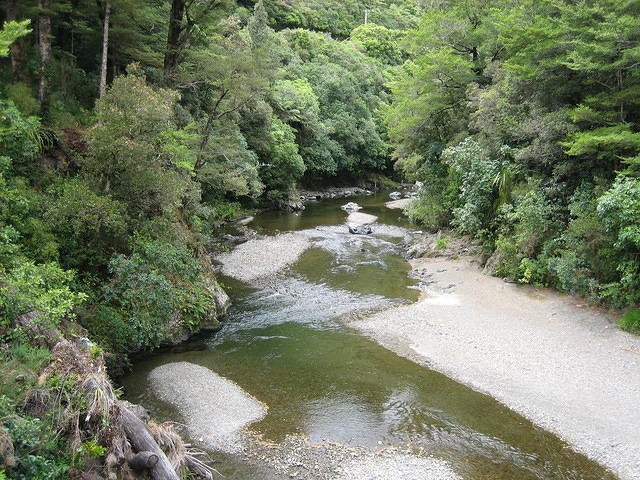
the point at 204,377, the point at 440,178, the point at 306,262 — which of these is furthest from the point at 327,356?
the point at 440,178

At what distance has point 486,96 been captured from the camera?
2450 centimetres

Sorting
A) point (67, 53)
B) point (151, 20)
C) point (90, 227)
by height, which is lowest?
point (90, 227)

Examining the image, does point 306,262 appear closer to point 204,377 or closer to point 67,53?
point 204,377

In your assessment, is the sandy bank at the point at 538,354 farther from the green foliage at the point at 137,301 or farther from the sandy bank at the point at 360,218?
the sandy bank at the point at 360,218

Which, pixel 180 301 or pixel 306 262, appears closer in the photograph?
pixel 180 301

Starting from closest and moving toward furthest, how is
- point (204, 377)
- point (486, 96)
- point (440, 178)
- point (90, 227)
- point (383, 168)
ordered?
1. point (90, 227)
2. point (204, 377)
3. point (486, 96)
4. point (440, 178)
5. point (383, 168)

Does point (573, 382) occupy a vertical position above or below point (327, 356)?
above

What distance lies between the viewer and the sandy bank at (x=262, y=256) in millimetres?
24875

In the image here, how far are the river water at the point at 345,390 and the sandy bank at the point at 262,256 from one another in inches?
80.8

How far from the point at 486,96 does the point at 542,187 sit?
6.12m

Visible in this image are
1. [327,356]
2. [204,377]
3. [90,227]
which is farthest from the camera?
[327,356]

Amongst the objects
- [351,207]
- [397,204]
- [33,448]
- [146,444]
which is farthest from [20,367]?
[397,204]

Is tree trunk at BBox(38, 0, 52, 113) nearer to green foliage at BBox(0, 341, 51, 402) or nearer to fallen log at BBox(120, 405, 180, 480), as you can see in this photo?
green foliage at BBox(0, 341, 51, 402)

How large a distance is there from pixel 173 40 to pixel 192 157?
705 centimetres
